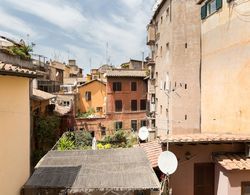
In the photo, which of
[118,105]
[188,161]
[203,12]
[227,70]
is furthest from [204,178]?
[118,105]

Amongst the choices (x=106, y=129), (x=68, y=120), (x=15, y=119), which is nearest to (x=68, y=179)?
(x=15, y=119)

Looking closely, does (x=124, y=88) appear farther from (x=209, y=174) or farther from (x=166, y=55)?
(x=209, y=174)

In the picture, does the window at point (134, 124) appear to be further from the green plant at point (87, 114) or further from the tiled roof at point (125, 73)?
the tiled roof at point (125, 73)

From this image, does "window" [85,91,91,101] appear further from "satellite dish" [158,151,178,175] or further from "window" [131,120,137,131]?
"satellite dish" [158,151,178,175]

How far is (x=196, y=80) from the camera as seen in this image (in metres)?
24.1

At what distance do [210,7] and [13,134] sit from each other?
1733 centimetres

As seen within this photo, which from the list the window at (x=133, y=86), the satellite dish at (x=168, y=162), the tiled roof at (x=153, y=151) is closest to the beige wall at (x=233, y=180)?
the satellite dish at (x=168, y=162)

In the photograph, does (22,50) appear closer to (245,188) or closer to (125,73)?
(245,188)

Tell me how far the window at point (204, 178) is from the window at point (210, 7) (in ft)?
38.8

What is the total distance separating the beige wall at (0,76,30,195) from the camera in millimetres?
9008

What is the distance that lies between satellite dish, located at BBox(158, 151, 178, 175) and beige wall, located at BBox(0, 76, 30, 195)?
550cm

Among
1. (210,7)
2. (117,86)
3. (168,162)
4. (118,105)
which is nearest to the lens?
(168,162)

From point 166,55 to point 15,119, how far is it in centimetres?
1945

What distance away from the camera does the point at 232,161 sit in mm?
11719
